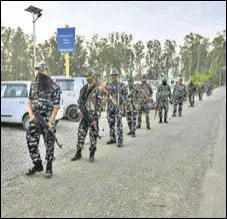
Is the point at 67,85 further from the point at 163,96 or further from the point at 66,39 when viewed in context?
the point at 163,96

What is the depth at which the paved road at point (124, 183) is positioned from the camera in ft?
12.0

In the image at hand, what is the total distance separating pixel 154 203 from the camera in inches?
153

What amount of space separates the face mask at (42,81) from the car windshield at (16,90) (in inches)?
178

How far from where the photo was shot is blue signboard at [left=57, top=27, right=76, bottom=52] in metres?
11.4

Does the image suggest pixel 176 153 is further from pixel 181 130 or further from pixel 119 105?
pixel 181 130

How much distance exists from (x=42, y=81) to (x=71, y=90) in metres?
7.03

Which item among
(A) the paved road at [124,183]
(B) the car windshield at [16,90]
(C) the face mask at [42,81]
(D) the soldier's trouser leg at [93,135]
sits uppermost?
(C) the face mask at [42,81]

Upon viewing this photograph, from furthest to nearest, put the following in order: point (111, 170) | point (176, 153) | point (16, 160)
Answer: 1. point (176, 153)
2. point (16, 160)
3. point (111, 170)

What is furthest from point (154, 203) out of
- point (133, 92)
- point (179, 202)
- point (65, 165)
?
point (133, 92)

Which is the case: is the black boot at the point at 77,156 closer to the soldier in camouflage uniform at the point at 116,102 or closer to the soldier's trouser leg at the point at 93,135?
the soldier's trouser leg at the point at 93,135

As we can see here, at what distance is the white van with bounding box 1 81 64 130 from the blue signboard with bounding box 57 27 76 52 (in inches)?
107

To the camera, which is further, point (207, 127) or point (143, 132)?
point (207, 127)

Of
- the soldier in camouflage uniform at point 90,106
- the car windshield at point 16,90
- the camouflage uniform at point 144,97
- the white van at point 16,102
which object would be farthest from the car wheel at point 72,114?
the soldier in camouflage uniform at point 90,106

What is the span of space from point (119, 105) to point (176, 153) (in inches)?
64.0
